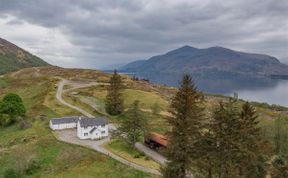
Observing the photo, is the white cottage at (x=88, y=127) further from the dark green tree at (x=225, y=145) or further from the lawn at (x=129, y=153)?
the dark green tree at (x=225, y=145)

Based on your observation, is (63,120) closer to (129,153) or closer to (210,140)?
(129,153)

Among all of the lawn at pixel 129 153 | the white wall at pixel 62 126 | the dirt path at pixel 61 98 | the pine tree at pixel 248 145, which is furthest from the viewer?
the dirt path at pixel 61 98

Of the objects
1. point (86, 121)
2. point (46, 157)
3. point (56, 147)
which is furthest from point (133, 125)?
point (46, 157)

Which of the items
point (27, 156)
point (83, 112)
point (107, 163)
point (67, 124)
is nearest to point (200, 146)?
point (107, 163)

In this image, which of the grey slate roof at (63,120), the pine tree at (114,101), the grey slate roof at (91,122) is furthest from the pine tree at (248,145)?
the pine tree at (114,101)

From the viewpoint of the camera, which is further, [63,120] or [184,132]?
[63,120]

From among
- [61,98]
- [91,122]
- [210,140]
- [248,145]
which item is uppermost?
[210,140]

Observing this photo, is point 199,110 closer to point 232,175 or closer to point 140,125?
point 232,175
